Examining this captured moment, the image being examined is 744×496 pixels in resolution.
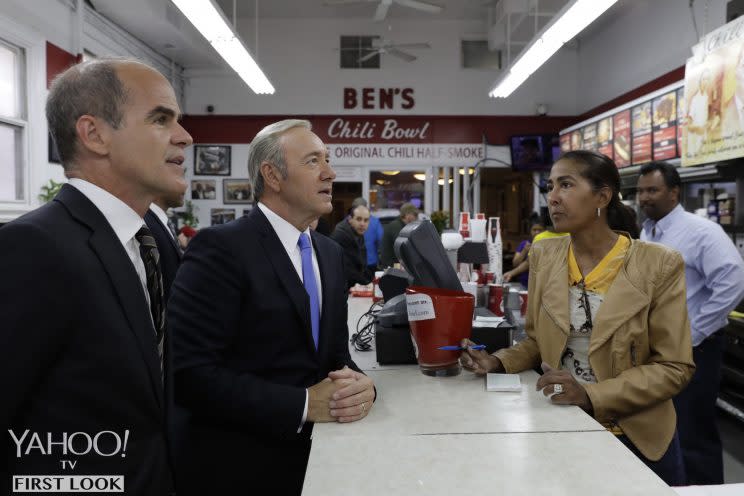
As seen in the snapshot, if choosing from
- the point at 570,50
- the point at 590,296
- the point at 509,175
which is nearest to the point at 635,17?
the point at 570,50

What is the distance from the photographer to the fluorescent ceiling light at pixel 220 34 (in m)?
4.59

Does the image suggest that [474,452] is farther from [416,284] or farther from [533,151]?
[533,151]

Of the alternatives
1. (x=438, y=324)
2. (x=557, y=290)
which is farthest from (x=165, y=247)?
(x=557, y=290)

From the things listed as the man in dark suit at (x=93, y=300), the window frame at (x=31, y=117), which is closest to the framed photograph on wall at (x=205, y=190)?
the window frame at (x=31, y=117)

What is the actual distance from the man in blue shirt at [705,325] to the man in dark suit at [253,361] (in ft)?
7.88

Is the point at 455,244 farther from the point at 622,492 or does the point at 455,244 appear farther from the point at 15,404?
the point at 15,404

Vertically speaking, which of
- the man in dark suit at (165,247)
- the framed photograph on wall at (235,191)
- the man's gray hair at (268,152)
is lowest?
the man in dark suit at (165,247)

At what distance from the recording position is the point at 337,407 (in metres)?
1.48

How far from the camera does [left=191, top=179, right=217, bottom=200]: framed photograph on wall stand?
10.2 meters

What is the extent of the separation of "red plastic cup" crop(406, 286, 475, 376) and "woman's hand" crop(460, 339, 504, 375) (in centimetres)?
2

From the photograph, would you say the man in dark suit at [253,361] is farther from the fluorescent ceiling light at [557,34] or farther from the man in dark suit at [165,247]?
the fluorescent ceiling light at [557,34]

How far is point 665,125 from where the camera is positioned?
5.95 m

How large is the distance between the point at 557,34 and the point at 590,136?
3.17 m

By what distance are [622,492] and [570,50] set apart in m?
10.7
